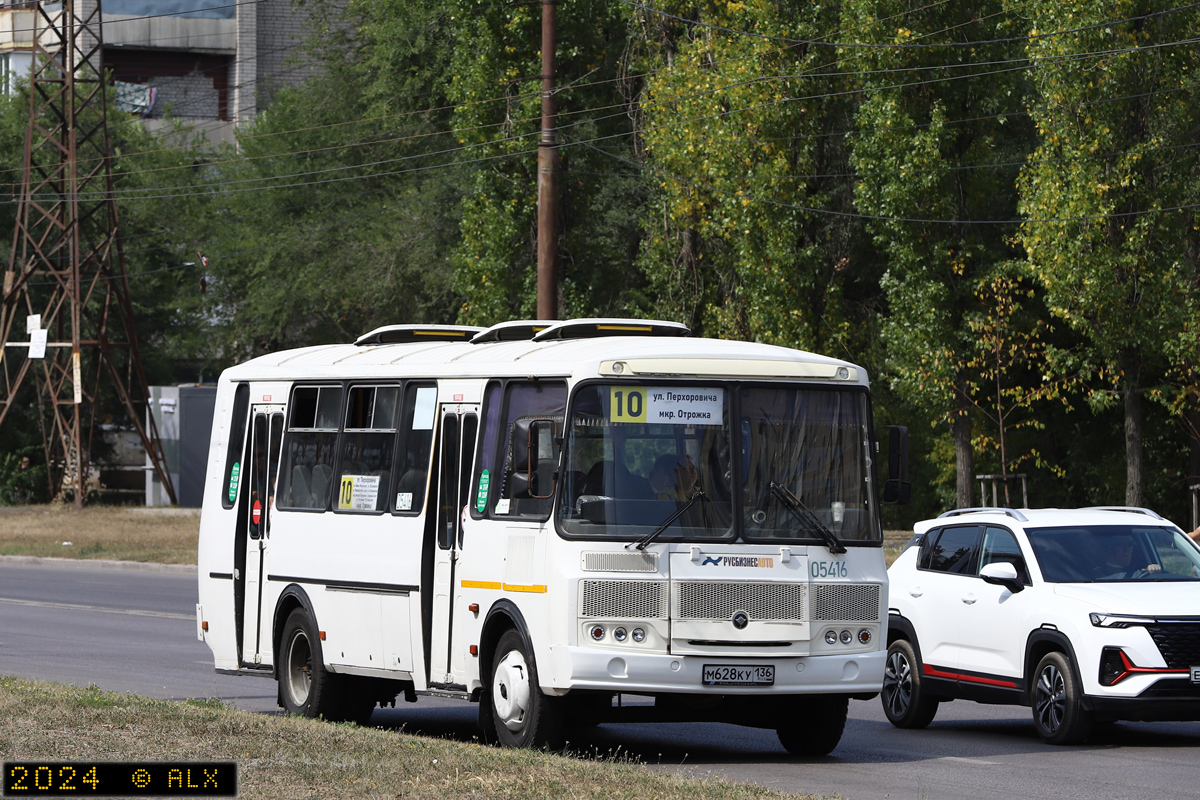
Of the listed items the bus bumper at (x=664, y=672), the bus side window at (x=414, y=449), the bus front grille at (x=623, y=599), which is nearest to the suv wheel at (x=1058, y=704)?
the bus bumper at (x=664, y=672)

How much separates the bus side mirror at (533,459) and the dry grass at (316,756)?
1.57 meters

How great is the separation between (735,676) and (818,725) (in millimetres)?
1098

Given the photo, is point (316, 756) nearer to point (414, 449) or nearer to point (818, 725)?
point (414, 449)

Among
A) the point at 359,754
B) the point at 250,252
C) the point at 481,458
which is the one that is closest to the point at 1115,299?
the point at 481,458

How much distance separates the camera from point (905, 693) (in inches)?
540

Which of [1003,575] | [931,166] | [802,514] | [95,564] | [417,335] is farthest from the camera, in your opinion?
[95,564]

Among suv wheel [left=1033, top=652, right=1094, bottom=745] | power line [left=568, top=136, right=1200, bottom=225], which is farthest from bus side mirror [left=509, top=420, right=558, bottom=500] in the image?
power line [left=568, top=136, right=1200, bottom=225]

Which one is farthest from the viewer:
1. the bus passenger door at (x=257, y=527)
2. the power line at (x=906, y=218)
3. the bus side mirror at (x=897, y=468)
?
the power line at (x=906, y=218)

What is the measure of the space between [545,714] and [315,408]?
3.80 metres

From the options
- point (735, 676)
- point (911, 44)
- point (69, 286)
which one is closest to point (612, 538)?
point (735, 676)

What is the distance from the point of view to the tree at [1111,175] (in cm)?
2792

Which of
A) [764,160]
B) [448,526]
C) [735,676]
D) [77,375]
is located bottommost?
[735,676]

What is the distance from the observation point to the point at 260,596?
13.8 meters

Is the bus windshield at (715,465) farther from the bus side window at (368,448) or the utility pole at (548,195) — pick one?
the utility pole at (548,195)
